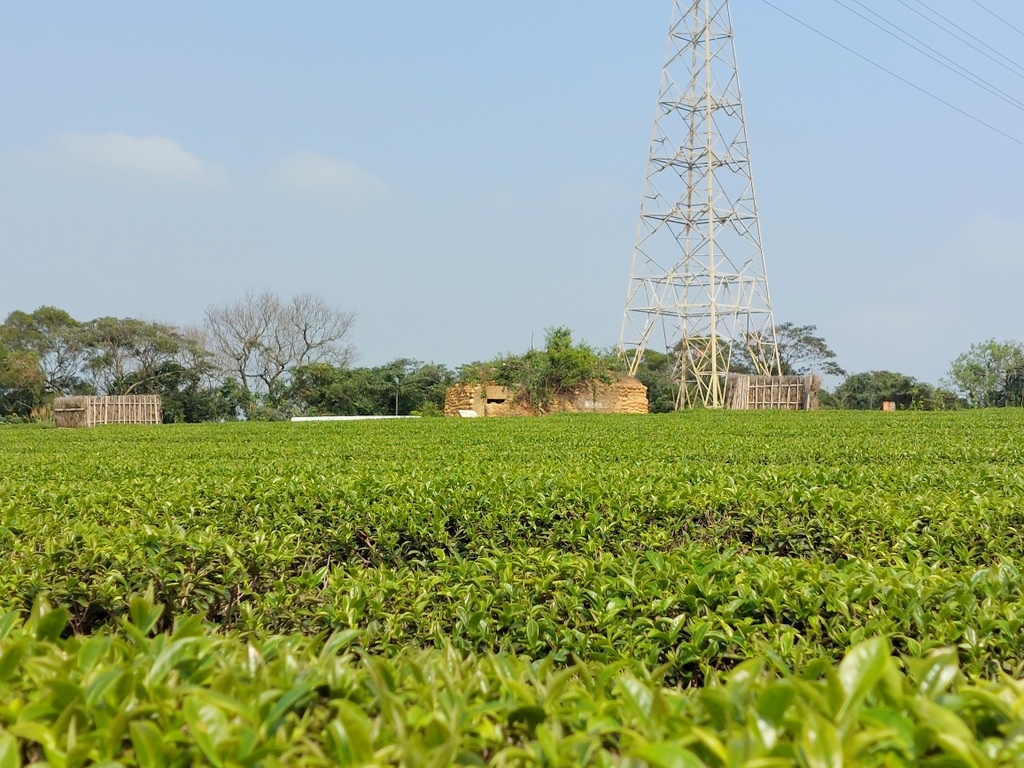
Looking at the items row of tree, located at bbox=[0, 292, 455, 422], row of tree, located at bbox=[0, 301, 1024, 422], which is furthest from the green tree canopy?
row of tree, located at bbox=[0, 292, 455, 422]

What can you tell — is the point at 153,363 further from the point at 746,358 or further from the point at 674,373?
the point at 746,358

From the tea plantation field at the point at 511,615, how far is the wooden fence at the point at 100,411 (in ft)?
65.4

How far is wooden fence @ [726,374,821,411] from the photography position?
25027 mm

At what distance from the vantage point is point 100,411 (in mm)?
24500

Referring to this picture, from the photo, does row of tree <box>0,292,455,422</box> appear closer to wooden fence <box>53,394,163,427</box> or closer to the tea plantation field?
wooden fence <box>53,394,163,427</box>

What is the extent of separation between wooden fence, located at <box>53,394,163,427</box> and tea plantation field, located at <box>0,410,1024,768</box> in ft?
65.4

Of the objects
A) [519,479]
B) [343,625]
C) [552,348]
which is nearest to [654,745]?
[343,625]

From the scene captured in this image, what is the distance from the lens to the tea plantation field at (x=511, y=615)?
3.36ft

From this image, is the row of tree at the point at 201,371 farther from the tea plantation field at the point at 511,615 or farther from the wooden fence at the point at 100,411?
the tea plantation field at the point at 511,615

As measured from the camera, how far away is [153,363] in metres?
32.6

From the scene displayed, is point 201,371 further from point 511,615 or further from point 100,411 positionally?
point 511,615

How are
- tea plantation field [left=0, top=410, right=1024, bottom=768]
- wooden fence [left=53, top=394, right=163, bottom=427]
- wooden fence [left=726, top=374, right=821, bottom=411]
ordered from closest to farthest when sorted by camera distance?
tea plantation field [left=0, top=410, right=1024, bottom=768], wooden fence [left=53, top=394, right=163, bottom=427], wooden fence [left=726, top=374, right=821, bottom=411]

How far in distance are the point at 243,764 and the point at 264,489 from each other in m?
3.70

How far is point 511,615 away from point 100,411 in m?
25.5
